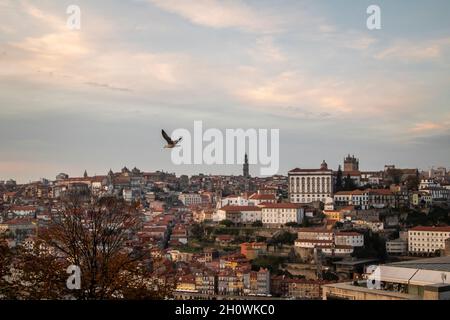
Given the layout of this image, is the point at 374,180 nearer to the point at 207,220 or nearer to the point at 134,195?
the point at 207,220

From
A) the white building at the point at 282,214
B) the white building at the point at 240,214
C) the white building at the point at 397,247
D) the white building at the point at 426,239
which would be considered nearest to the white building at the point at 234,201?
the white building at the point at 240,214

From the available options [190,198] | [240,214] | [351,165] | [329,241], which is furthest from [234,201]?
[329,241]

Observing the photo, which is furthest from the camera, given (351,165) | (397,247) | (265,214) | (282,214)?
(351,165)

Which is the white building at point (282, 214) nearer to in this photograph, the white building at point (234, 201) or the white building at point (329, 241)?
the white building at point (329, 241)

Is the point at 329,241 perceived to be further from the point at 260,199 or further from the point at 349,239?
the point at 260,199
